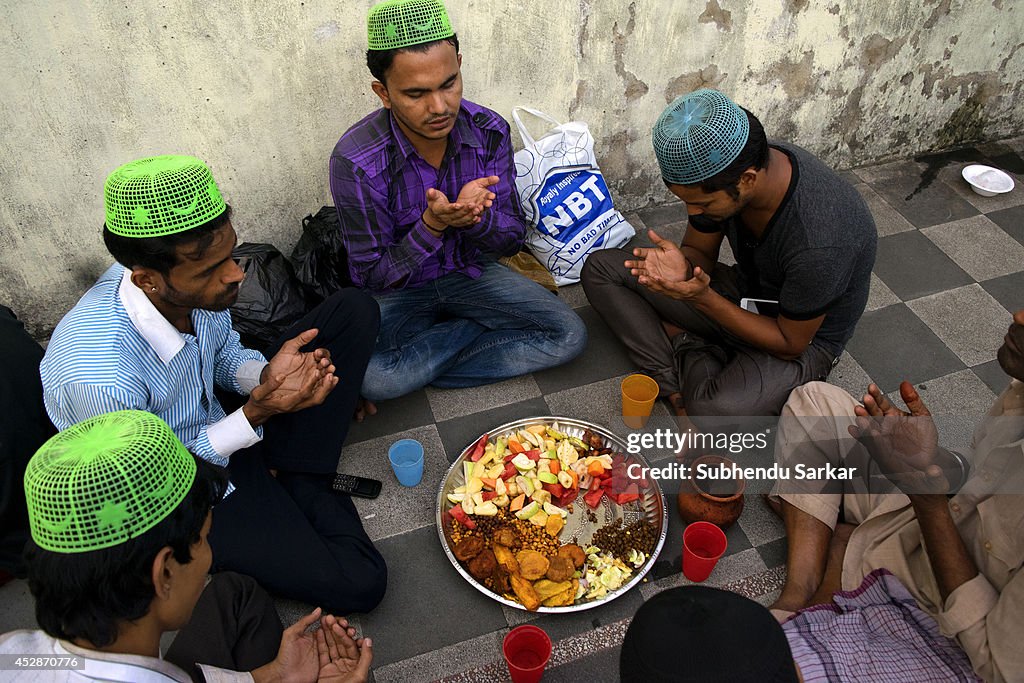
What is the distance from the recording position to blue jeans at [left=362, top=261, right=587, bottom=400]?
3.54 metres

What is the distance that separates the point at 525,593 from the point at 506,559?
0.16 meters

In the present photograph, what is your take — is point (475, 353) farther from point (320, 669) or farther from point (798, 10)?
point (798, 10)

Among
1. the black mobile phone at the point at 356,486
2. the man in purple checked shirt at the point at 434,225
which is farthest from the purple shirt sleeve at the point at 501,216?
the black mobile phone at the point at 356,486

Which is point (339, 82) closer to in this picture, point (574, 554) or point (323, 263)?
point (323, 263)

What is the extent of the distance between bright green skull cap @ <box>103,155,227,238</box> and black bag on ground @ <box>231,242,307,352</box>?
1264mm

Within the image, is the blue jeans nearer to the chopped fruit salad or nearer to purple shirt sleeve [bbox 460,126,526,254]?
purple shirt sleeve [bbox 460,126,526,254]

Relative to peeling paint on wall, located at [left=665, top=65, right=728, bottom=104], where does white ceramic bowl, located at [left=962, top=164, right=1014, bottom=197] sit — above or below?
below

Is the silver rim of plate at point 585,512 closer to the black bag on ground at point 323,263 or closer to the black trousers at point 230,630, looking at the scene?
the black trousers at point 230,630

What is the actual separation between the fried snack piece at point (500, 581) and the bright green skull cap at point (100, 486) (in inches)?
52.4

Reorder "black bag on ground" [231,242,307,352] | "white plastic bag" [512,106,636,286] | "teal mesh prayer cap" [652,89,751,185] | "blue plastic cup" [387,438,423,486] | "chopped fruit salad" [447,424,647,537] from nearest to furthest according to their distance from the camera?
"teal mesh prayer cap" [652,89,751,185], "chopped fruit salad" [447,424,647,537], "blue plastic cup" [387,438,423,486], "black bag on ground" [231,242,307,352], "white plastic bag" [512,106,636,286]

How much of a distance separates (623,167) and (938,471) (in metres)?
2.80

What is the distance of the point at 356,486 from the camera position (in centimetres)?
310

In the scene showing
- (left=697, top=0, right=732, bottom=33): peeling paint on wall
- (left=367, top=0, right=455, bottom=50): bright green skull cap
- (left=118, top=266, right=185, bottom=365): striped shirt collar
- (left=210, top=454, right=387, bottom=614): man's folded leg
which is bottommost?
(left=210, top=454, right=387, bottom=614): man's folded leg

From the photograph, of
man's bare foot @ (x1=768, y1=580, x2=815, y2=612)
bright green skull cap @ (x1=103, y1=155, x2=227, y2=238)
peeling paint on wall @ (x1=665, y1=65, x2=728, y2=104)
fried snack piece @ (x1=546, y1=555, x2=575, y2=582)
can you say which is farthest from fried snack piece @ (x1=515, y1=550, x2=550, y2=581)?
peeling paint on wall @ (x1=665, y1=65, x2=728, y2=104)
